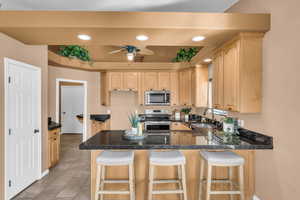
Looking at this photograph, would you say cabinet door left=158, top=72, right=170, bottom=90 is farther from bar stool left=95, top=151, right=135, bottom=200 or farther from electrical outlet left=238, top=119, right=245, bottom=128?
bar stool left=95, top=151, right=135, bottom=200

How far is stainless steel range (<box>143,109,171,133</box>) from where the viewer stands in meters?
4.65

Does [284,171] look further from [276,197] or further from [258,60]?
[258,60]

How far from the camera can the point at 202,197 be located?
2367 mm

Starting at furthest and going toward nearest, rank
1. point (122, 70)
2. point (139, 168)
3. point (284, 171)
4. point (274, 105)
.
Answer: point (122, 70) → point (139, 168) → point (274, 105) → point (284, 171)

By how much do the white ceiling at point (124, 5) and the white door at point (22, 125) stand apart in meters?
0.93

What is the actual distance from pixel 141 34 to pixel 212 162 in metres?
1.80

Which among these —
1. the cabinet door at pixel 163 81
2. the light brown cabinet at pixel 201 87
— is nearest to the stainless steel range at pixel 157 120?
the cabinet door at pixel 163 81

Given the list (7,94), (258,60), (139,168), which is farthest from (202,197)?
(7,94)

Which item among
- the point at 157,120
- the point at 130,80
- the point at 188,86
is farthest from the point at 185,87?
the point at 130,80

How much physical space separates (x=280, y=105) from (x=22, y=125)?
365cm

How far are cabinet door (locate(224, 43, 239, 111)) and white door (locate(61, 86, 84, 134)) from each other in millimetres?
6535

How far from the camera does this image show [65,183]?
2.99 m

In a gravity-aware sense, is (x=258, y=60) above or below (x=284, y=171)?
above

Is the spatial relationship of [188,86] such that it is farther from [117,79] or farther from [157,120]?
[117,79]
